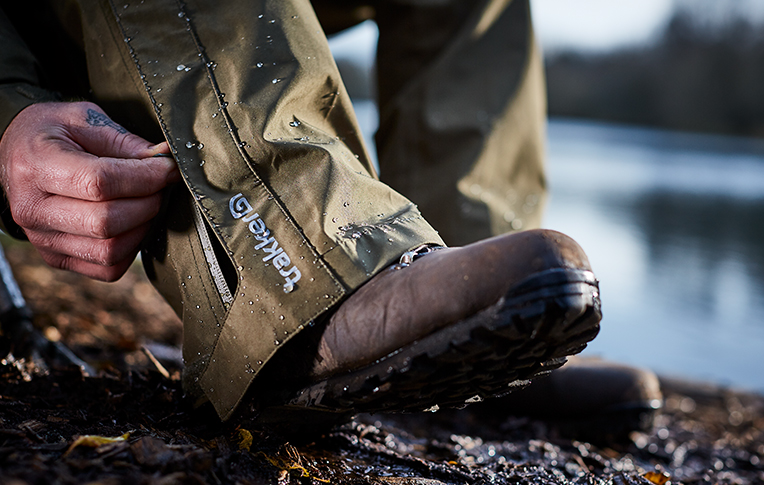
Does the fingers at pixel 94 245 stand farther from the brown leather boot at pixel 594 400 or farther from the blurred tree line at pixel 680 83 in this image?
the blurred tree line at pixel 680 83

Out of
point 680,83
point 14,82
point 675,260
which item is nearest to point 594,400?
point 14,82

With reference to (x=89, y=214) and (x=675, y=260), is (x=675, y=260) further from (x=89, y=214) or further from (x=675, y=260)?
(x=89, y=214)

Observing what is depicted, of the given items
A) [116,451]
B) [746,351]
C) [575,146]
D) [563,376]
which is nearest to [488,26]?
[563,376]

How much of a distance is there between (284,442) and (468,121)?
91 cm

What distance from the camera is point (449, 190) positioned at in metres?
1.44

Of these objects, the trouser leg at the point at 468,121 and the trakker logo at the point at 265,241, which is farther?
the trouser leg at the point at 468,121

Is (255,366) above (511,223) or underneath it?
above

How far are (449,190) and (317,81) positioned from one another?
0.60 m

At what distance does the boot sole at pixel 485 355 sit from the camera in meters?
0.67

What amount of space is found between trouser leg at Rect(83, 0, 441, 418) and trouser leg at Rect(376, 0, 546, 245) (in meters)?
0.55

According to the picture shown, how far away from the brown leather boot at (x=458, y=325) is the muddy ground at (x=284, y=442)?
170 millimetres

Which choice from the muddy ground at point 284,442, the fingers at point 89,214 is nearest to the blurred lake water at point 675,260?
the muddy ground at point 284,442

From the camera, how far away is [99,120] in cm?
89

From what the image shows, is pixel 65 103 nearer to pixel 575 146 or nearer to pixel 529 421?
pixel 529 421
